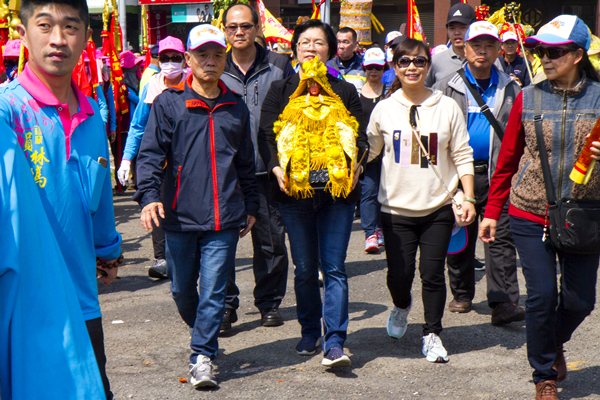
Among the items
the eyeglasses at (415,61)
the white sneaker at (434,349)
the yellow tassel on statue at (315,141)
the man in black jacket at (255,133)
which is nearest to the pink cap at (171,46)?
the man in black jacket at (255,133)

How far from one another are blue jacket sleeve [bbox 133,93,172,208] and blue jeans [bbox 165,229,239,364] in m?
0.30

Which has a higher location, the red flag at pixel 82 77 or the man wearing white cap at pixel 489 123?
the red flag at pixel 82 77

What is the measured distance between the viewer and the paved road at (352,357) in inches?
161

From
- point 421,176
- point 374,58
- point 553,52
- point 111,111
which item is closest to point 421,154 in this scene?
point 421,176

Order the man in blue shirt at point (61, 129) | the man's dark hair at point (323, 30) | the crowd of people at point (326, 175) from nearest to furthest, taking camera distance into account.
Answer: the man in blue shirt at point (61, 129)
the crowd of people at point (326, 175)
the man's dark hair at point (323, 30)

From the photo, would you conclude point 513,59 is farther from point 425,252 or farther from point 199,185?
point 199,185

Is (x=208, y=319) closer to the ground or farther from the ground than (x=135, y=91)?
closer to the ground

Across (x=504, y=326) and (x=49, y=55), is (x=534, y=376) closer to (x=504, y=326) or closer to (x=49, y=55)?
(x=504, y=326)

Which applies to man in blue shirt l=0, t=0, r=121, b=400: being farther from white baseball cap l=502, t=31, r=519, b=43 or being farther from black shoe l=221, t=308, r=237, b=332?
white baseball cap l=502, t=31, r=519, b=43

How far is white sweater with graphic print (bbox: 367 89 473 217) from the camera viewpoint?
4.50 m

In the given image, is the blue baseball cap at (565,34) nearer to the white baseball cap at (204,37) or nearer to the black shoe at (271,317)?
the white baseball cap at (204,37)

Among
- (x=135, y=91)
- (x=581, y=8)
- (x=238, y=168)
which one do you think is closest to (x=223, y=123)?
(x=238, y=168)

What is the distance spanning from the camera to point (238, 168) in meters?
4.40

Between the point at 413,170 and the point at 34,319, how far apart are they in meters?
3.13
